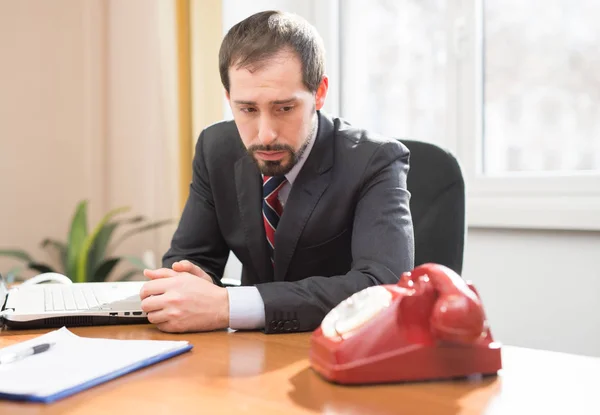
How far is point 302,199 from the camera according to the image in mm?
1396

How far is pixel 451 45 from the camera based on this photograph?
8.05ft

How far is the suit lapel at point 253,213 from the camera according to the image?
1.46m

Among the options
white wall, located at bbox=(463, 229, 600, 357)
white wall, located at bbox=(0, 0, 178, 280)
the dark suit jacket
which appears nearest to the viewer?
the dark suit jacket

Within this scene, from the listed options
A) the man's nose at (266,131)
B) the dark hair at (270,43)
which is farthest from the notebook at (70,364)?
the dark hair at (270,43)

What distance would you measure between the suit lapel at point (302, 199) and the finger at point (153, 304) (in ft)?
1.27

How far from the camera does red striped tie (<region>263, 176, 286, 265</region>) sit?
145 centimetres

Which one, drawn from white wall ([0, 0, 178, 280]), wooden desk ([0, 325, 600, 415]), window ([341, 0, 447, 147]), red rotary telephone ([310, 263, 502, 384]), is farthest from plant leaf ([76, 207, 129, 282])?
red rotary telephone ([310, 263, 502, 384])

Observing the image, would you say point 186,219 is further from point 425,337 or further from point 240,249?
point 425,337

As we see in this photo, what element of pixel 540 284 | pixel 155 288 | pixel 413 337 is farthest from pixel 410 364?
pixel 540 284

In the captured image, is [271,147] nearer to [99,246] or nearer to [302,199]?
[302,199]

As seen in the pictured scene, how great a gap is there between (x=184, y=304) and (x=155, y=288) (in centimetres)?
7

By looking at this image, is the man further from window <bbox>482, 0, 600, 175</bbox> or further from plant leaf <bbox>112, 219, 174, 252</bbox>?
plant leaf <bbox>112, 219, 174, 252</bbox>

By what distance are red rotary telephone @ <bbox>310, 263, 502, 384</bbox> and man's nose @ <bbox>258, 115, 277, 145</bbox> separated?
22.5 inches

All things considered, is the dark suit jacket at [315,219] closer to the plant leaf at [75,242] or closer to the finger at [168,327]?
the finger at [168,327]
